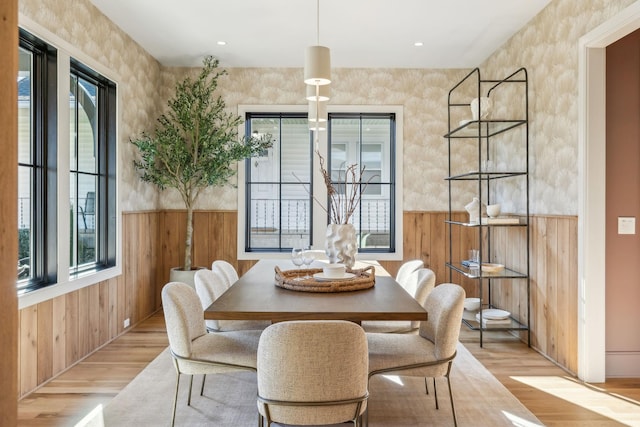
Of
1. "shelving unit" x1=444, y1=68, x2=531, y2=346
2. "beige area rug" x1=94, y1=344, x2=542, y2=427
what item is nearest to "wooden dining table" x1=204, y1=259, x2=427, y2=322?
"beige area rug" x1=94, y1=344, x2=542, y2=427

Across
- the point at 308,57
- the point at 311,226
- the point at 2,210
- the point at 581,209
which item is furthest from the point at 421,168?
Result: the point at 2,210

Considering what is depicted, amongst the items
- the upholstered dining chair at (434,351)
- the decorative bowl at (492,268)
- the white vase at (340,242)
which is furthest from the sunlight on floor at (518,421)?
the decorative bowl at (492,268)

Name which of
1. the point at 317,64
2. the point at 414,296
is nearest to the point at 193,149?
the point at 317,64

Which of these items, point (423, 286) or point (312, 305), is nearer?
point (312, 305)

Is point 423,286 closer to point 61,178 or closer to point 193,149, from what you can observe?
point 61,178

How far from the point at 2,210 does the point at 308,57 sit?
2.12 meters

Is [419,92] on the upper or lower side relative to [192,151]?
upper

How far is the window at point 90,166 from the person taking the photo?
12.4 ft

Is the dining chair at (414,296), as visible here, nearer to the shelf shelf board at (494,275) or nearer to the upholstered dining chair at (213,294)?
the upholstered dining chair at (213,294)

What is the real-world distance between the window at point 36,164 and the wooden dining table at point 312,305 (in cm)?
159

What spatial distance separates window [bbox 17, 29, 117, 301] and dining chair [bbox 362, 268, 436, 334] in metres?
2.27

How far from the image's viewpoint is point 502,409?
279cm

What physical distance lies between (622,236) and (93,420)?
368 cm

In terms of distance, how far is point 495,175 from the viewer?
504 cm
